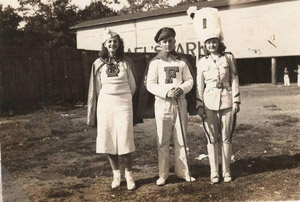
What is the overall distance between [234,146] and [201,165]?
1.23 meters

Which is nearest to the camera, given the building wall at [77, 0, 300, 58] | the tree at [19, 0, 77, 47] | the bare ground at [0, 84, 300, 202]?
the bare ground at [0, 84, 300, 202]

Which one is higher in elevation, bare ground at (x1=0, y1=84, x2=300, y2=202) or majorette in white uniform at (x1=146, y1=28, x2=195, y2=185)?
majorette in white uniform at (x1=146, y1=28, x2=195, y2=185)

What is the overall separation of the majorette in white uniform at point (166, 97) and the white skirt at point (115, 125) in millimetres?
349

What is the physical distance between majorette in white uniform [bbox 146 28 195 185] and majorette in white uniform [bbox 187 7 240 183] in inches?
8.2

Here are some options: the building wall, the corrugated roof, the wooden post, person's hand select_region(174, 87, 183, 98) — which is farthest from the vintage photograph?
the corrugated roof

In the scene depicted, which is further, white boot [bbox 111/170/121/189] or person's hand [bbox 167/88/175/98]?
white boot [bbox 111/170/121/189]

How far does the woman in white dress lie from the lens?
4.05 metres

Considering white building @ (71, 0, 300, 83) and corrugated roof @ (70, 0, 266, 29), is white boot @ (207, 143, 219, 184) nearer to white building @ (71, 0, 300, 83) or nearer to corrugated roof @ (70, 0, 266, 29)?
white building @ (71, 0, 300, 83)

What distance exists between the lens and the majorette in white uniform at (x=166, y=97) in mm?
4133

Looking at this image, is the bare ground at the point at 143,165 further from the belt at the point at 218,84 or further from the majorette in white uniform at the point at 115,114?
the belt at the point at 218,84

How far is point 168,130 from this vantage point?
4.18m

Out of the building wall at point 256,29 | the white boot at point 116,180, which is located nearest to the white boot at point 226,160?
the white boot at point 116,180

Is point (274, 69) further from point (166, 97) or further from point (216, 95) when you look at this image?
point (166, 97)

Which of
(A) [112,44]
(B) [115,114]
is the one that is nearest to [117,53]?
(A) [112,44]
